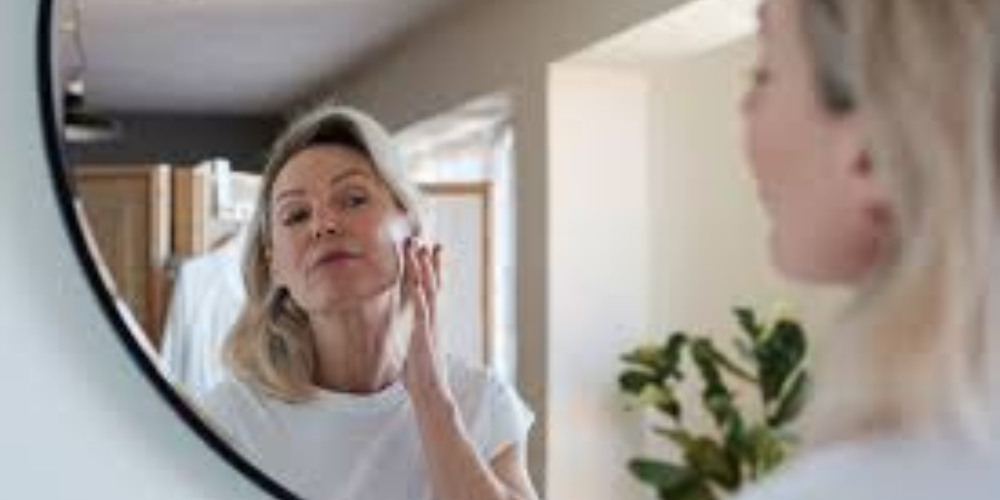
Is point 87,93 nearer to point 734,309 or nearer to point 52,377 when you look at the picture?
point 52,377

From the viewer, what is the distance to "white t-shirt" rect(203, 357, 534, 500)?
3.76 feet

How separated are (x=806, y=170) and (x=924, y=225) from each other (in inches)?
4.9

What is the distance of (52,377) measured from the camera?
3.78 ft

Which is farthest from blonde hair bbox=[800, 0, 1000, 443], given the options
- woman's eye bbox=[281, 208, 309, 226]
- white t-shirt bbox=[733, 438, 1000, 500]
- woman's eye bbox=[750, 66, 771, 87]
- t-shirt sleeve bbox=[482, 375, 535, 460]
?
woman's eye bbox=[281, 208, 309, 226]

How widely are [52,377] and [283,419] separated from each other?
0.18 m

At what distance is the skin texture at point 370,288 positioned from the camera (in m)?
1.14

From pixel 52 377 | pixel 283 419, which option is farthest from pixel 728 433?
pixel 52 377

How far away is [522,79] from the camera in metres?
1.17

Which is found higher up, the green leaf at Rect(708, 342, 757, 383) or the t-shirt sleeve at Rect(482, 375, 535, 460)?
the green leaf at Rect(708, 342, 757, 383)

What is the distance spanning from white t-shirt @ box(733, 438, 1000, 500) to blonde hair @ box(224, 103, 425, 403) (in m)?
0.45

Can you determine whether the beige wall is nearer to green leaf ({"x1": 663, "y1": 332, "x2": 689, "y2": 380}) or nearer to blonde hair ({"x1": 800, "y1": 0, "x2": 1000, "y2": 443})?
green leaf ({"x1": 663, "y1": 332, "x2": 689, "y2": 380})

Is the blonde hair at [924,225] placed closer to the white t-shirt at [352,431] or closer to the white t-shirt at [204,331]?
the white t-shirt at [352,431]

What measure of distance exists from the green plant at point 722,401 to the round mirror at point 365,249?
28 mm

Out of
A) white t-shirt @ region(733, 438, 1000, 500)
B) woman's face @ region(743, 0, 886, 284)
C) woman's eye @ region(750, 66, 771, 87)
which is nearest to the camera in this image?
white t-shirt @ region(733, 438, 1000, 500)
